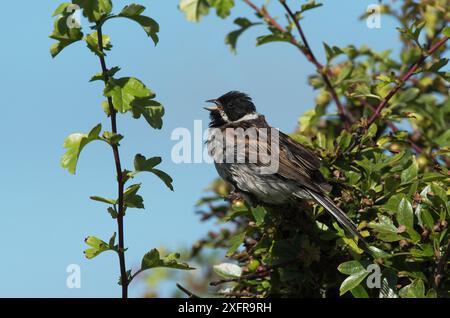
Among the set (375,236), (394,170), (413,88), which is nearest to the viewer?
(375,236)

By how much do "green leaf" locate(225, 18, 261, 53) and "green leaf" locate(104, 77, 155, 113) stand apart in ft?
4.14

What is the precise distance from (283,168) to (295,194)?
0.45m

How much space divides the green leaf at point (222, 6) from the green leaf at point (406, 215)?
4.43 feet

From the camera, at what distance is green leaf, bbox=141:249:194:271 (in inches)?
129

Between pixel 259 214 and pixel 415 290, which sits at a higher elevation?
pixel 259 214

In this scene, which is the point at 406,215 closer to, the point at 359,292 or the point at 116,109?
the point at 359,292

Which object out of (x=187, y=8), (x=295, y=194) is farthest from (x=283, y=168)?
(x=187, y=8)

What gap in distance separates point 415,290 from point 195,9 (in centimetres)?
163

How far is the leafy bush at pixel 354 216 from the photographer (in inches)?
141

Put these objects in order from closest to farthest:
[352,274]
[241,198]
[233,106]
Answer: [352,274]
[241,198]
[233,106]

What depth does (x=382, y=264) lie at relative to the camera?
3658mm

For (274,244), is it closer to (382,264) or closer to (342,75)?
(382,264)

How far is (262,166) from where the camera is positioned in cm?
553

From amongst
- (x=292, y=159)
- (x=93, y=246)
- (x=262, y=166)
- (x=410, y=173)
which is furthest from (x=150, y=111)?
(x=262, y=166)
